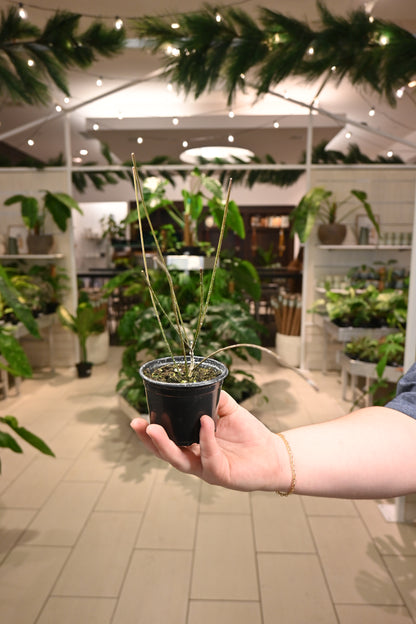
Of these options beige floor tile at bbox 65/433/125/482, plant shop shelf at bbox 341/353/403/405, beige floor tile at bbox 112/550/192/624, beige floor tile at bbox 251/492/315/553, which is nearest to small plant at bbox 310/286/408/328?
plant shop shelf at bbox 341/353/403/405

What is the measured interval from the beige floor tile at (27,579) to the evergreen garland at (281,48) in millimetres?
2546

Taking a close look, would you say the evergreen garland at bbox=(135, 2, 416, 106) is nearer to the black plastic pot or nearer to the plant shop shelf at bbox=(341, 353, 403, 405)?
the plant shop shelf at bbox=(341, 353, 403, 405)

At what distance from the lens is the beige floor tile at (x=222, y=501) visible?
2.17 meters

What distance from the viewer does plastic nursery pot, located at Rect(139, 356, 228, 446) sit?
26.6 inches

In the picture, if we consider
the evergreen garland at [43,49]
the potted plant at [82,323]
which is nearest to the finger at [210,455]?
the evergreen garland at [43,49]

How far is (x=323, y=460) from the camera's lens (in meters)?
0.70

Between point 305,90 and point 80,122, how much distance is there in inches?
126

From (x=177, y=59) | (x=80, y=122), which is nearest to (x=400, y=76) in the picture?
(x=177, y=59)

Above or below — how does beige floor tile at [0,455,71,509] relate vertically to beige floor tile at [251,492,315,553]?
above

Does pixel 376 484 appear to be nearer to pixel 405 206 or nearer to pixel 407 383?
pixel 407 383

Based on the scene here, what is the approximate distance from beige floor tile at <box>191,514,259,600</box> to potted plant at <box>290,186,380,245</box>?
287cm

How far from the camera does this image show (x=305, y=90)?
4.87 m

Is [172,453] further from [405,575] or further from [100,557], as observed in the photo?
[405,575]

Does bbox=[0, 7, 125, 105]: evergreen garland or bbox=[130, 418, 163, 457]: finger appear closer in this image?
bbox=[130, 418, 163, 457]: finger
